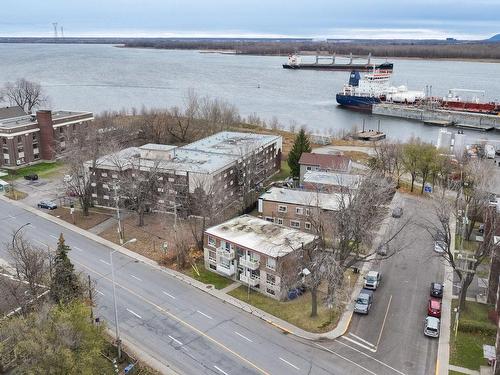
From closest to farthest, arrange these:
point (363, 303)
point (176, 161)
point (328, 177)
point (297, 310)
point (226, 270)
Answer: point (363, 303)
point (297, 310)
point (226, 270)
point (328, 177)
point (176, 161)

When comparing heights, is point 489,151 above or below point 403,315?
above

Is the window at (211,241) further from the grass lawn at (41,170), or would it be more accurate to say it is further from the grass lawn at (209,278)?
the grass lawn at (41,170)

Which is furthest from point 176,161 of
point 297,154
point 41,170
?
point 41,170

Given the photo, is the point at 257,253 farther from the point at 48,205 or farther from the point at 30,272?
the point at 48,205

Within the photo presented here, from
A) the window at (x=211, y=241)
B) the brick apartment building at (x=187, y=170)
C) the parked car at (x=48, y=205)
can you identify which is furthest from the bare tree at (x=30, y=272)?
the parked car at (x=48, y=205)

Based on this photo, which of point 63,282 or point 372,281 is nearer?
point 63,282

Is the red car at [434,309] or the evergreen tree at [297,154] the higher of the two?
the evergreen tree at [297,154]
